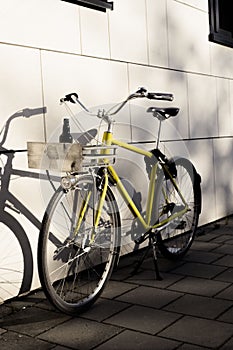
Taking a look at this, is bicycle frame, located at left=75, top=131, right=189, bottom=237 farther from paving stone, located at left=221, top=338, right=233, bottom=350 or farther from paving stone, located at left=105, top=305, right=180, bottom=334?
paving stone, located at left=221, top=338, right=233, bottom=350

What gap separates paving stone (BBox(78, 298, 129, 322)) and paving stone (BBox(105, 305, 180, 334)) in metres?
0.06

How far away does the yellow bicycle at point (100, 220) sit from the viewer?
9.84 ft

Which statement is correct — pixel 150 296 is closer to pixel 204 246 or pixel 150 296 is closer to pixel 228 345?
pixel 228 345

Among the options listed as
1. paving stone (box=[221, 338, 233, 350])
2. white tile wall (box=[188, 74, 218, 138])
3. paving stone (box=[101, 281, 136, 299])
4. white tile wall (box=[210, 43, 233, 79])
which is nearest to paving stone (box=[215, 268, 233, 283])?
paving stone (box=[101, 281, 136, 299])

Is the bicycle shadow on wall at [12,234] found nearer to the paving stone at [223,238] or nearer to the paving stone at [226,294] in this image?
the paving stone at [226,294]

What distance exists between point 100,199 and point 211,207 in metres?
2.82

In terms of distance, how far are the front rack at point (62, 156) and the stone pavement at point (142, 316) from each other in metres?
0.93

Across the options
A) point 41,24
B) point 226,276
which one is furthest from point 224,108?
point 41,24

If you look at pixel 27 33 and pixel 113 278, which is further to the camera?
pixel 113 278

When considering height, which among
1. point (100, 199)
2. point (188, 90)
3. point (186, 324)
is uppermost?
point (188, 90)

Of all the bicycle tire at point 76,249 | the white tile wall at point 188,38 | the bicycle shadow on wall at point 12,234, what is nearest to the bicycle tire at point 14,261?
the bicycle shadow on wall at point 12,234

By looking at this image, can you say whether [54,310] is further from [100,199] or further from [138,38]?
[138,38]

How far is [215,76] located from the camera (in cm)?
586

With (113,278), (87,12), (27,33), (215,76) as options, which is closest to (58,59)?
(27,33)
